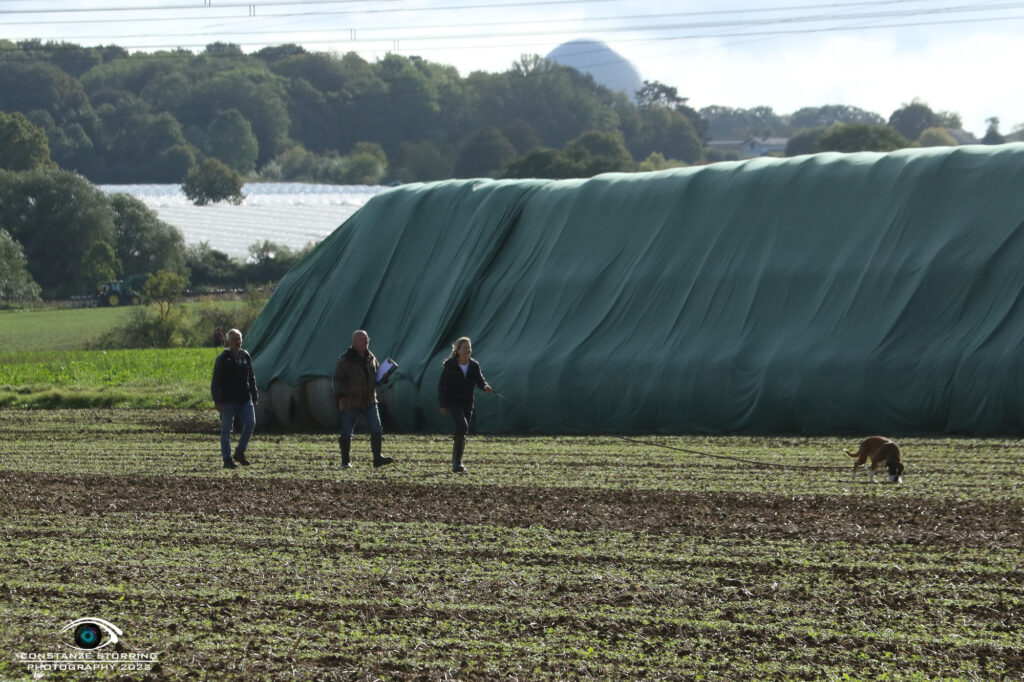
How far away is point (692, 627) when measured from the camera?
29.9 feet

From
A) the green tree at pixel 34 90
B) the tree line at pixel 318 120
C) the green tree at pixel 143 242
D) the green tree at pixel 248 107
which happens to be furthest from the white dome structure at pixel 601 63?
the green tree at pixel 143 242

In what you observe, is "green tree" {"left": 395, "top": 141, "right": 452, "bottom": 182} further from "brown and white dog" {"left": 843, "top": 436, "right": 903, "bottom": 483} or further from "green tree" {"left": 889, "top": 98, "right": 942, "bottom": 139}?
"brown and white dog" {"left": 843, "top": 436, "right": 903, "bottom": 483}

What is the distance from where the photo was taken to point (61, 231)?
83.2 m

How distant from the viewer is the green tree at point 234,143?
494 feet

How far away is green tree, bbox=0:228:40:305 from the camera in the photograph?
242 ft

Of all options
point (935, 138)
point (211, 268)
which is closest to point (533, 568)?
point (211, 268)

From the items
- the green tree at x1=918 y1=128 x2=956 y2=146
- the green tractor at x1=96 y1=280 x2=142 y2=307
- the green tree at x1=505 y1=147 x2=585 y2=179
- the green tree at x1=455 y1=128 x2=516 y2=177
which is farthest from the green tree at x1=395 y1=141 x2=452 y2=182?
the green tractor at x1=96 y1=280 x2=142 y2=307

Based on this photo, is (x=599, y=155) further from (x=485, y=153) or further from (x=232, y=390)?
(x=232, y=390)

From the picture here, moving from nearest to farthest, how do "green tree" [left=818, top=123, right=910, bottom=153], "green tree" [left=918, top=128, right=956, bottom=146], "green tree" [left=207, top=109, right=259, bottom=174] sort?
"green tree" [left=818, top=123, right=910, bottom=153] → "green tree" [left=918, top=128, right=956, bottom=146] → "green tree" [left=207, top=109, right=259, bottom=174]

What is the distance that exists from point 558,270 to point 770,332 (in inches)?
178

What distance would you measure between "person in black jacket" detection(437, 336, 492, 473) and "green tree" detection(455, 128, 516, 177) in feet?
363

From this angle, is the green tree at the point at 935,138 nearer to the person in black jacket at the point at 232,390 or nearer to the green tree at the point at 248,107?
the green tree at the point at 248,107

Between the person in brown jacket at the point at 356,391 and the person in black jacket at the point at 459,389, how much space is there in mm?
1083

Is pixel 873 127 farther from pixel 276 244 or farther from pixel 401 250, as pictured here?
pixel 401 250
